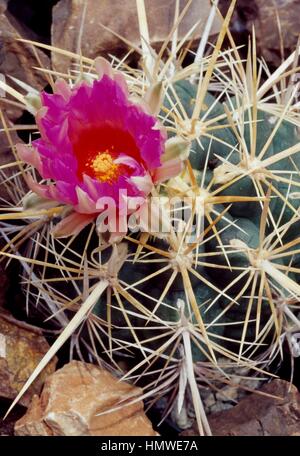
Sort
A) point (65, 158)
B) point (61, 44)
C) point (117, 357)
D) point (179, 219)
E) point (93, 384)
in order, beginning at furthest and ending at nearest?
1. point (61, 44)
2. point (117, 357)
3. point (93, 384)
4. point (179, 219)
5. point (65, 158)

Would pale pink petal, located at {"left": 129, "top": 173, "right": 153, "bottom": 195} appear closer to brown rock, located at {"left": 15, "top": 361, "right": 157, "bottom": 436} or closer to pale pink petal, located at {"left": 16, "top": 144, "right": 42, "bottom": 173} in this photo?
pale pink petal, located at {"left": 16, "top": 144, "right": 42, "bottom": 173}

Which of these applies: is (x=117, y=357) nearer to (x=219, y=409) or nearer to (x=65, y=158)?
(x=219, y=409)

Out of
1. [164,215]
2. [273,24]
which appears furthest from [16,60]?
[164,215]

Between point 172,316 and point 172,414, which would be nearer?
point 172,316

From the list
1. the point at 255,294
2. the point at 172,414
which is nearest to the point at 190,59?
the point at 255,294

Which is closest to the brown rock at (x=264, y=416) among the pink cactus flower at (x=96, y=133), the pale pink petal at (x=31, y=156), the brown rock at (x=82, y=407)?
the brown rock at (x=82, y=407)

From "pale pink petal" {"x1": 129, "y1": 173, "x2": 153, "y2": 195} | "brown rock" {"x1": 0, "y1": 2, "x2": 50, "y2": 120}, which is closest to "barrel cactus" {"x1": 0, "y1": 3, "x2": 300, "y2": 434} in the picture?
"pale pink petal" {"x1": 129, "y1": 173, "x2": 153, "y2": 195}

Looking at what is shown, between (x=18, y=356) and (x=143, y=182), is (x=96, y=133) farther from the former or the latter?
(x=18, y=356)
